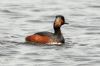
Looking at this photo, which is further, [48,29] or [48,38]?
[48,29]

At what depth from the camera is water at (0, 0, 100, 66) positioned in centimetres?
2048

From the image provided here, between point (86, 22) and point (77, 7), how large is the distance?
3.96 metres

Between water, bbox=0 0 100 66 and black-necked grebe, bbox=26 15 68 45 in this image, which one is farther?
black-necked grebe, bbox=26 15 68 45

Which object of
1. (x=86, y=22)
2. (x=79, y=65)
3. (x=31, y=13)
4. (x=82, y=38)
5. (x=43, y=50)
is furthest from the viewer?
(x=31, y=13)

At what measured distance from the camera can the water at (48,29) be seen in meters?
20.5

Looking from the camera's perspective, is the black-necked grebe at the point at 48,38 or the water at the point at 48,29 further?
the black-necked grebe at the point at 48,38

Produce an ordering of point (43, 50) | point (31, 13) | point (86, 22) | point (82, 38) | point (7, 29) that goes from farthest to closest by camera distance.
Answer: point (31, 13)
point (86, 22)
point (7, 29)
point (82, 38)
point (43, 50)

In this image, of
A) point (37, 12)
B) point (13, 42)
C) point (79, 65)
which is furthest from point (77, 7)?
point (79, 65)

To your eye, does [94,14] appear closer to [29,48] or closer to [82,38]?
[82,38]

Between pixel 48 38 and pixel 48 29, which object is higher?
pixel 48 38

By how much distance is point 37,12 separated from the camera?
31.0 metres

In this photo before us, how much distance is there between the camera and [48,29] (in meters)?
26.5

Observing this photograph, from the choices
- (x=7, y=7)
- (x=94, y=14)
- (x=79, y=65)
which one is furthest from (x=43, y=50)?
(x=7, y=7)

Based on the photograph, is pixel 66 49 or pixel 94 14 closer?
pixel 66 49
